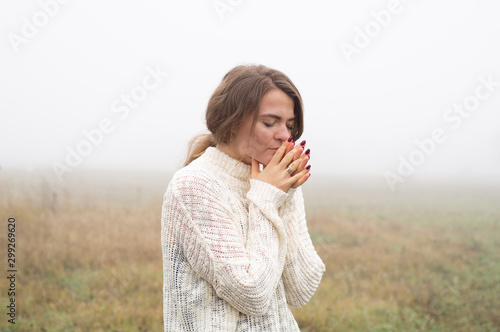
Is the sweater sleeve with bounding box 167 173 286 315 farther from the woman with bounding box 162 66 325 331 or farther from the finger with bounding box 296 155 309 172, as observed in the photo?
the finger with bounding box 296 155 309 172

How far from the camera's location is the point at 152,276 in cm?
629

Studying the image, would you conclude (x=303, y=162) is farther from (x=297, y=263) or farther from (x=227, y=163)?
(x=297, y=263)

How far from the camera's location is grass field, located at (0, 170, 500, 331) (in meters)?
5.13

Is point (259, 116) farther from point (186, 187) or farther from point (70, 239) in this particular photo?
point (70, 239)

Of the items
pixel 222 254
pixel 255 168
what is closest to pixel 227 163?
pixel 255 168

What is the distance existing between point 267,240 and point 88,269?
5.63m

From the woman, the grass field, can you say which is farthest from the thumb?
the grass field

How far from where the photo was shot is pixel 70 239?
293 inches

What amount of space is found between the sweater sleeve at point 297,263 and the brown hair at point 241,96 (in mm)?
414

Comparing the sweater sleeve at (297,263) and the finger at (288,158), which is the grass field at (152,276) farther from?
the finger at (288,158)

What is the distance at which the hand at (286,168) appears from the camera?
1727mm

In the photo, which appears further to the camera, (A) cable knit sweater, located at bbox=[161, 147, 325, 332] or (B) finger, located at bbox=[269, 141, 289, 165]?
(B) finger, located at bbox=[269, 141, 289, 165]

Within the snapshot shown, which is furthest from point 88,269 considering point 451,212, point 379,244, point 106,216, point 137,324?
point 451,212

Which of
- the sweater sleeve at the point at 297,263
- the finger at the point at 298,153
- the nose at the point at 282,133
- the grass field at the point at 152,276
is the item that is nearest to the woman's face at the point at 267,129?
the nose at the point at 282,133
